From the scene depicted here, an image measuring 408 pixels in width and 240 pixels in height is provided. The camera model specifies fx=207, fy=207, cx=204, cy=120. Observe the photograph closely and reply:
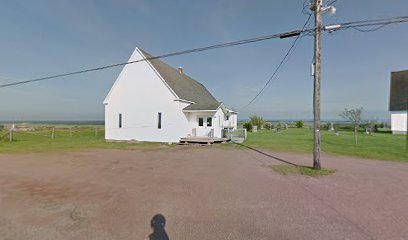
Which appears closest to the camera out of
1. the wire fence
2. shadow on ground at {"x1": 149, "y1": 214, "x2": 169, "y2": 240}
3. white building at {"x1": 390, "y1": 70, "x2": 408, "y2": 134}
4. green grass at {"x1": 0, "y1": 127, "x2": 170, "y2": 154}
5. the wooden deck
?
shadow on ground at {"x1": 149, "y1": 214, "x2": 169, "y2": 240}

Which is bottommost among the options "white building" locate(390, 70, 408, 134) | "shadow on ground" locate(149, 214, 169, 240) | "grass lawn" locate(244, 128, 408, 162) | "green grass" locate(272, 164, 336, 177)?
"grass lawn" locate(244, 128, 408, 162)

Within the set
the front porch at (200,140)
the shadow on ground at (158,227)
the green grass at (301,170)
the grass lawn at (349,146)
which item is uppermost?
the front porch at (200,140)

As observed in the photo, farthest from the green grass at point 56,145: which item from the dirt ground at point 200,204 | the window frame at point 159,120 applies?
the dirt ground at point 200,204

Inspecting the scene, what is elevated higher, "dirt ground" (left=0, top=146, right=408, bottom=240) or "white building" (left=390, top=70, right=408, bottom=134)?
"white building" (left=390, top=70, right=408, bottom=134)

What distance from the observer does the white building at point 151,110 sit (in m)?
18.7

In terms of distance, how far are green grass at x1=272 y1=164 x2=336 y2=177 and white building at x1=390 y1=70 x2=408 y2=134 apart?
101 ft

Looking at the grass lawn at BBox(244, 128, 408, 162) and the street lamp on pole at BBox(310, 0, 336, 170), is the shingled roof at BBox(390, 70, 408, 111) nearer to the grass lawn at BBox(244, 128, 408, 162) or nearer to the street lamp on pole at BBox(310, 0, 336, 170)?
the grass lawn at BBox(244, 128, 408, 162)

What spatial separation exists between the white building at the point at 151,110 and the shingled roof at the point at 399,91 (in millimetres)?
27459

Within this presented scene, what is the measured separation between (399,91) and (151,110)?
3732 cm

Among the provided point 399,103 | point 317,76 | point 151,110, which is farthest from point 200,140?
point 399,103

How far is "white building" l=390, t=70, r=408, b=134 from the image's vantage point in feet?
95.2

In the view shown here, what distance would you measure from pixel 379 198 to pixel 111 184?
745 cm

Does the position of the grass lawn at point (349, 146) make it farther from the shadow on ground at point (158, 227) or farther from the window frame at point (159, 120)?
the shadow on ground at point (158, 227)

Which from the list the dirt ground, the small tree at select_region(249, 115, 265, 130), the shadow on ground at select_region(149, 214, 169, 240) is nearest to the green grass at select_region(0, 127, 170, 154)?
the dirt ground
